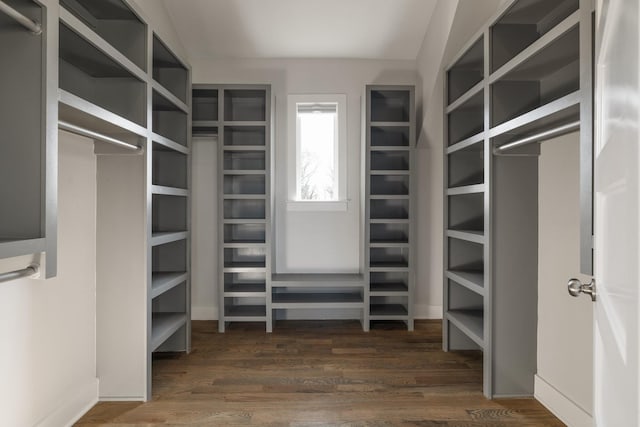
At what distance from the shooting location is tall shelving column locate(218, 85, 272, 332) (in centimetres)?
349

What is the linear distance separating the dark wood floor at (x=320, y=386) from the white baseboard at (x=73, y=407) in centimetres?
5

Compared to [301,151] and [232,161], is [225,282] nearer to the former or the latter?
[232,161]

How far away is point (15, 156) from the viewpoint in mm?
1291

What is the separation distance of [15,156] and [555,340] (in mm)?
2579

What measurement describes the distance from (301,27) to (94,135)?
2.25m

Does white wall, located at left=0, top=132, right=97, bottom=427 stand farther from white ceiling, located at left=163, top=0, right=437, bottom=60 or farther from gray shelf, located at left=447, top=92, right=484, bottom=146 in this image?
gray shelf, located at left=447, top=92, right=484, bottom=146

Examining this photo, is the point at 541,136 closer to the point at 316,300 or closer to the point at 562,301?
the point at 562,301

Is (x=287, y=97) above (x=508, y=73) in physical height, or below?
above

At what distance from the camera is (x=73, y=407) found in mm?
2059

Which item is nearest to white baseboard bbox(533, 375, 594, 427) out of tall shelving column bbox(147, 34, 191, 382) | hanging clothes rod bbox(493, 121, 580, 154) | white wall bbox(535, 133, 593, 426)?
white wall bbox(535, 133, 593, 426)

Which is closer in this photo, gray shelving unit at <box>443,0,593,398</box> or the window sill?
gray shelving unit at <box>443,0,593,398</box>

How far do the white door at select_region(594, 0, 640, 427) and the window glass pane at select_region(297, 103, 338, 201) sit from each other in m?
3.02

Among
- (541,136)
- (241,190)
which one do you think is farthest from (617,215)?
(241,190)

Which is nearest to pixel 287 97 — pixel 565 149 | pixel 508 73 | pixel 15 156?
pixel 508 73
